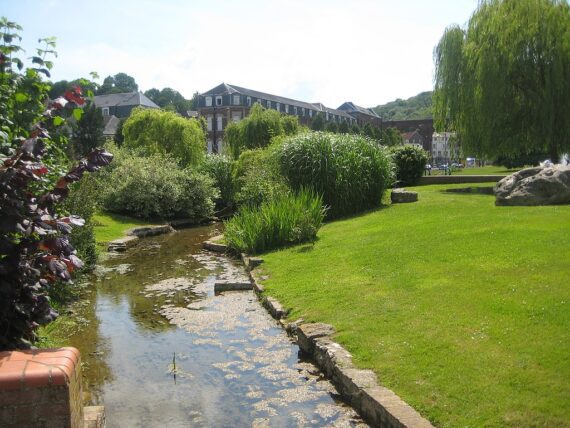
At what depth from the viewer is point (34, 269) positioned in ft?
11.3

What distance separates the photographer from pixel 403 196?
17203mm

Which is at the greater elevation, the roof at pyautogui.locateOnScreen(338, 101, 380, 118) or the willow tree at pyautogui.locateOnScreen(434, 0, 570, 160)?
the roof at pyautogui.locateOnScreen(338, 101, 380, 118)

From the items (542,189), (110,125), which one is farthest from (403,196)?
(110,125)

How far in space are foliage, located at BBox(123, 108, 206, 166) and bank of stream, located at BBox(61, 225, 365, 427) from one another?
67.4ft

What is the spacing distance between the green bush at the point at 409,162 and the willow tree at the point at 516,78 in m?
4.29

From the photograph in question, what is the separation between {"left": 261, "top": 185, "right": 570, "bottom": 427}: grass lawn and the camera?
4.21 metres

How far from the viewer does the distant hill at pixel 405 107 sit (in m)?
147

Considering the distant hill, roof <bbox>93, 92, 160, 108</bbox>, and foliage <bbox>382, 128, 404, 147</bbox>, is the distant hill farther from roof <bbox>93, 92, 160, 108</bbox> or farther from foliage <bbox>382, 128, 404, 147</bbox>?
roof <bbox>93, 92, 160, 108</bbox>

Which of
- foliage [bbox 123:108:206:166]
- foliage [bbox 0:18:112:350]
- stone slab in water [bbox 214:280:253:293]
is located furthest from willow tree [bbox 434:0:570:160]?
foliage [bbox 0:18:112:350]

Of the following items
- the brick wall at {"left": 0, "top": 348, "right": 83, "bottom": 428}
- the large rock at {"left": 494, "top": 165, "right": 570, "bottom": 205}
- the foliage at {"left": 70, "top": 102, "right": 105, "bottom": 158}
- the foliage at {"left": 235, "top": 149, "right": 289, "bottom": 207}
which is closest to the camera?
the brick wall at {"left": 0, "top": 348, "right": 83, "bottom": 428}

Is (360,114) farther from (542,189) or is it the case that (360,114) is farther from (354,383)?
(354,383)

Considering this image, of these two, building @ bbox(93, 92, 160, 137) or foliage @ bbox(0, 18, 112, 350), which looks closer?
foliage @ bbox(0, 18, 112, 350)

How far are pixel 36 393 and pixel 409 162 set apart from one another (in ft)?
79.3

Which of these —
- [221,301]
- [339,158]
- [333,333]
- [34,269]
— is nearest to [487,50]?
[339,158]
